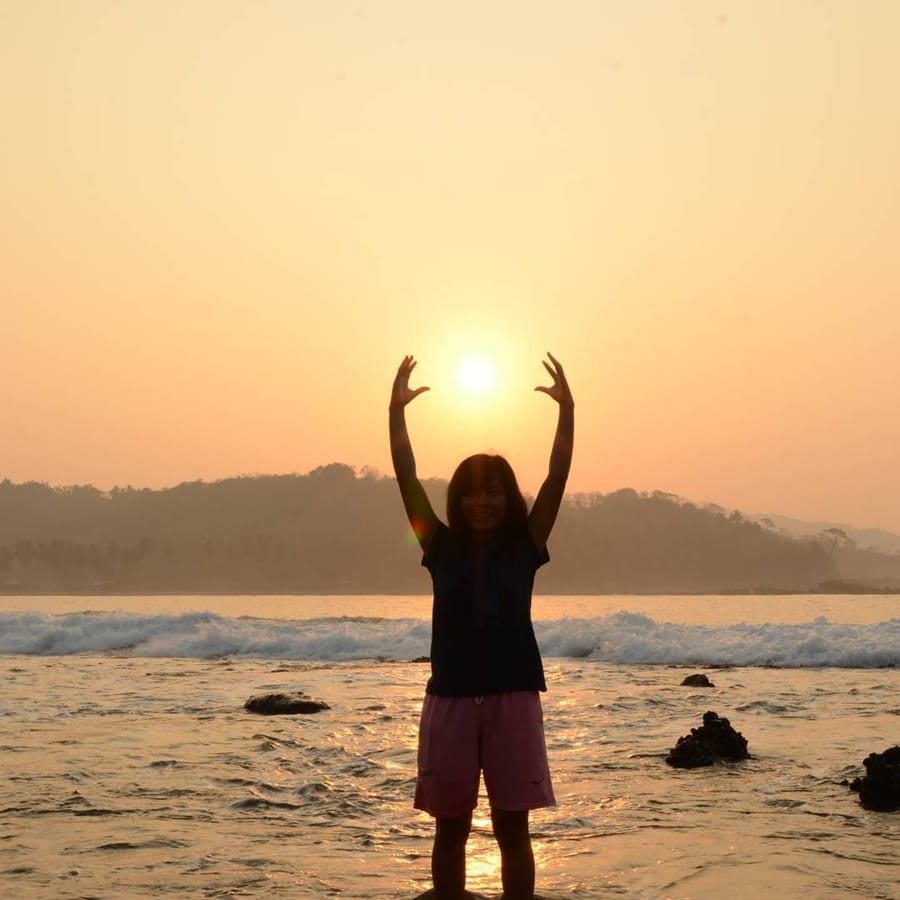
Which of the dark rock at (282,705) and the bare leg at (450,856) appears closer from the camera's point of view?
the bare leg at (450,856)

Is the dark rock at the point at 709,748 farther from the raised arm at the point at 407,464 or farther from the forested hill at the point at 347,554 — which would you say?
the forested hill at the point at 347,554

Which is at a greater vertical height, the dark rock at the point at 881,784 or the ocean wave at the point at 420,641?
the dark rock at the point at 881,784

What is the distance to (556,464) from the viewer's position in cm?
482

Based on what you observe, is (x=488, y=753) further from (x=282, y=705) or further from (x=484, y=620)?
(x=282, y=705)

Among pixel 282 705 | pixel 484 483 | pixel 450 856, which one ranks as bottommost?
pixel 282 705

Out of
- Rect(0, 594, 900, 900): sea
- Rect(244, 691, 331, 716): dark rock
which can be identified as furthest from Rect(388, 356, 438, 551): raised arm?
Rect(244, 691, 331, 716): dark rock

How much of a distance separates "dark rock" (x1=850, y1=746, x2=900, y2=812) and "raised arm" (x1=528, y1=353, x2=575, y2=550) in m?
4.59

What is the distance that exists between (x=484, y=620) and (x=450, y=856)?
3.46 feet

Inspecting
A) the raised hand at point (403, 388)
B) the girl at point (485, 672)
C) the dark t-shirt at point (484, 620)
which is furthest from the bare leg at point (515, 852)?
the raised hand at point (403, 388)

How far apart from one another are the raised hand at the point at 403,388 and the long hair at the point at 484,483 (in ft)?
1.47

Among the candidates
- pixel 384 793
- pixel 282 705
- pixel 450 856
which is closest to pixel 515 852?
pixel 450 856

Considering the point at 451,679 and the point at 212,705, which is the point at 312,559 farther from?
the point at 451,679

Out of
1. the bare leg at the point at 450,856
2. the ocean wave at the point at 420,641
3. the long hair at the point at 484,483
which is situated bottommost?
the ocean wave at the point at 420,641

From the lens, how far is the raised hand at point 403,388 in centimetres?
501
